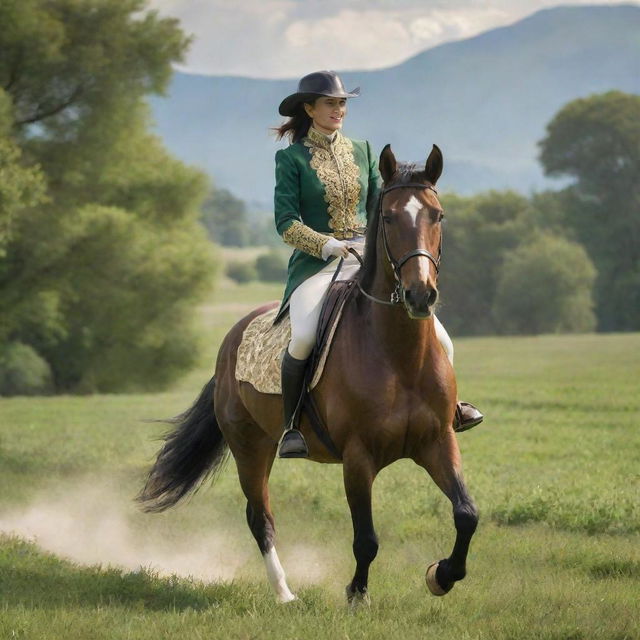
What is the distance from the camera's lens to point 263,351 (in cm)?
812

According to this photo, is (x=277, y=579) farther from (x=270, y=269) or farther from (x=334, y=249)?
(x=270, y=269)

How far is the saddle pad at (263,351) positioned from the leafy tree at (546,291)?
180ft

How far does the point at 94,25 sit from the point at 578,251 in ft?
125

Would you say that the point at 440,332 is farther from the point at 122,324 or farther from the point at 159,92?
the point at 122,324

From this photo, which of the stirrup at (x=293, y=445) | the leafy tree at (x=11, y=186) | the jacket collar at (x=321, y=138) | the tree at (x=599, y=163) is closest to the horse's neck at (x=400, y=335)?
the stirrup at (x=293, y=445)

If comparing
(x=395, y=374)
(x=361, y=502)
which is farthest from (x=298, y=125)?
(x=361, y=502)

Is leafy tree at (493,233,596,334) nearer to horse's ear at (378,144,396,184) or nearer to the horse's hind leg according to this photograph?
the horse's hind leg

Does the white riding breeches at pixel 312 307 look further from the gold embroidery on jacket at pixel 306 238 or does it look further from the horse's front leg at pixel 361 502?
the horse's front leg at pixel 361 502

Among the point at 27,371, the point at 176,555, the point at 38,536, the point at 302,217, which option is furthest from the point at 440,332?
the point at 27,371

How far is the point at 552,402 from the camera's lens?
76.8ft

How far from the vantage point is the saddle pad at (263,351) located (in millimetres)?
7883

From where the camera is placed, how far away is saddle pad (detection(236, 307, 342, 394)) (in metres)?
7.88

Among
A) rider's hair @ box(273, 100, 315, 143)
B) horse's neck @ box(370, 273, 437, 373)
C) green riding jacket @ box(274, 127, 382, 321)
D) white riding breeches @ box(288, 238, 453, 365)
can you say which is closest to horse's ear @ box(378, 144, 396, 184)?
horse's neck @ box(370, 273, 437, 373)

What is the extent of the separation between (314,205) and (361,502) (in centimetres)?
213
